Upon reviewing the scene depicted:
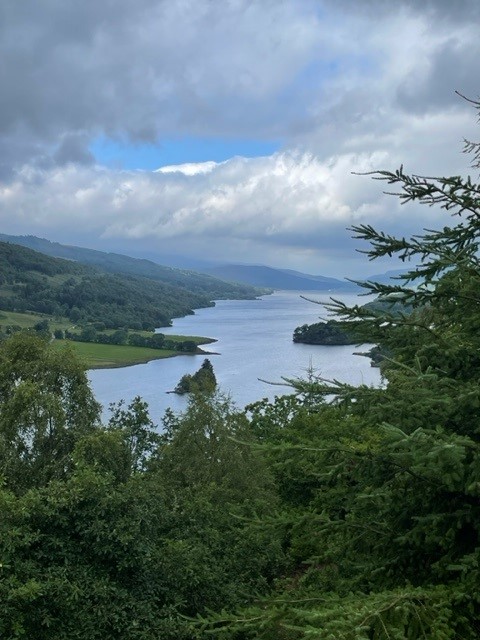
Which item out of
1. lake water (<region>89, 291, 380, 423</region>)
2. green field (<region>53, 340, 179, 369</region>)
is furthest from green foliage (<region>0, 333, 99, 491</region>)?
green field (<region>53, 340, 179, 369</region>)

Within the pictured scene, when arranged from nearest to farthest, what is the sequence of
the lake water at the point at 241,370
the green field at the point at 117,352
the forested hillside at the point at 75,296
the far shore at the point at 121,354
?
the lake water at the point at 241,370 < the green field at the point at 117,352 < the far shore at the point at 121,354 < the forested hillside at the point at 75,296

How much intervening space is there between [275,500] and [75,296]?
93.4 meters

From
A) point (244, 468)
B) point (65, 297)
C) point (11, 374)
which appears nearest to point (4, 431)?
point (11, 374)

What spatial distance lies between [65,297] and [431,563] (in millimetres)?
101605

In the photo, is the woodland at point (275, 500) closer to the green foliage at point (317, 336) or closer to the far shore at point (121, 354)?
the far shore at point (121, 354)

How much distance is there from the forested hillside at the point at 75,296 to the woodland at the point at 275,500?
216 ft

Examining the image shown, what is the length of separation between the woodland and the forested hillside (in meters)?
65.8

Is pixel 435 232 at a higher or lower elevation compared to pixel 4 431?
higher

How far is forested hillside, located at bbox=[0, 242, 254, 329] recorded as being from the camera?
296ft

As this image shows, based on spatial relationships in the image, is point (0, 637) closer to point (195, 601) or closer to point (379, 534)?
point (195, 601)

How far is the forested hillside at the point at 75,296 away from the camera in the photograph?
296 ft

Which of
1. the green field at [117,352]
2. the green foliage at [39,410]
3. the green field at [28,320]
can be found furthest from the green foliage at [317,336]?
the green foliage at [39,410]

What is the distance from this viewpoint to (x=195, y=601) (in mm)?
9812

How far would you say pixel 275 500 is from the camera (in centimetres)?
1323
